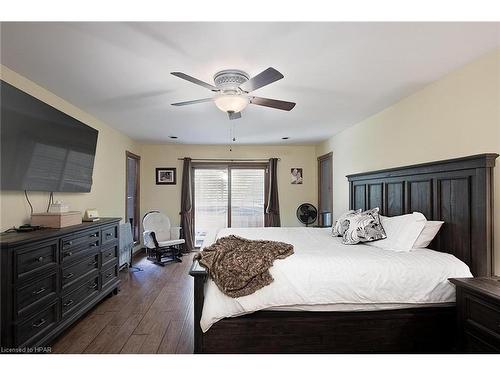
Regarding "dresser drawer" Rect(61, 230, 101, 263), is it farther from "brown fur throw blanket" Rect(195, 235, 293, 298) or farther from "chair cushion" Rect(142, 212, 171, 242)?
"chair cushion" Rect(142, 212, 171, 242)

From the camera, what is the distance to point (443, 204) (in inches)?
94.8

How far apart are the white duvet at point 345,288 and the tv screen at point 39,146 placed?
189cm

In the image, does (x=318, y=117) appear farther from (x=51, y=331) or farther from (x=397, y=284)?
(x=51, y=331)

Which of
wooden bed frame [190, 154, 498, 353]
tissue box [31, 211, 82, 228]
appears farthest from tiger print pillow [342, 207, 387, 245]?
tissue box [31, 211, 82, 228]

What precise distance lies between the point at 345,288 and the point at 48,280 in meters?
2.37

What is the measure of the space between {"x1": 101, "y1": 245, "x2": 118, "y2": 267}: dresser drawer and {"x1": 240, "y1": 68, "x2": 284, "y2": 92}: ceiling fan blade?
247 cm

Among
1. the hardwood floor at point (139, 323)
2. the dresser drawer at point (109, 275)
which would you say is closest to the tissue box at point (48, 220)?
the dresser drawer at point (109, 275)

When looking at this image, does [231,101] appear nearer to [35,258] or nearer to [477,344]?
[35,258]

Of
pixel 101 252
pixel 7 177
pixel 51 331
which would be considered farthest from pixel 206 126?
pixel 51 331

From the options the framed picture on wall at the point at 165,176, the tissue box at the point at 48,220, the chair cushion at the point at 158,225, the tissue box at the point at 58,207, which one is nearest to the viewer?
the tissue box at the point at 48,220

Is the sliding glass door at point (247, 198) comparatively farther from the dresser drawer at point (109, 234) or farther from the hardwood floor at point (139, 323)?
the dresser drawer at point (109, 234)

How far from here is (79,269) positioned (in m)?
2.57

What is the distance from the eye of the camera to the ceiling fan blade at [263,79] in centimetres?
181
